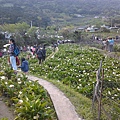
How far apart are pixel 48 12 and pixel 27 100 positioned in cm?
13961

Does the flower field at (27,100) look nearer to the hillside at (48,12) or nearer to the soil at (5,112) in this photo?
the soil at (5,112)

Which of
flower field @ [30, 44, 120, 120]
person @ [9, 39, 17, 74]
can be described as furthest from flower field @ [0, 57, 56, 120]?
flower field @ [30, 44, 120, 120]

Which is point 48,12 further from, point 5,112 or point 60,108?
point 5,112

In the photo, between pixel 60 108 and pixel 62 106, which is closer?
pixel 60 108

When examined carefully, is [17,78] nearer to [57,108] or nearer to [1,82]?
[1,82]

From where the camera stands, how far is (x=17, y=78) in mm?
10539

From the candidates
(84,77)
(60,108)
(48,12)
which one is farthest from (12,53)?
(48,12)

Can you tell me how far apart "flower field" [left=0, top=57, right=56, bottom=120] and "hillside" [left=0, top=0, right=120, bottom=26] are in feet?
306

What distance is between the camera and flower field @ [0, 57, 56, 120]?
269 inches

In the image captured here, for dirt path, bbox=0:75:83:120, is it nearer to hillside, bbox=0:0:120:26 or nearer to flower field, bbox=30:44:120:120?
flower field, bbox=30:44:120:120

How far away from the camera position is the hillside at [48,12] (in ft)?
361

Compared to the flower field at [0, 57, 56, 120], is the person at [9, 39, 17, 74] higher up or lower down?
higher up

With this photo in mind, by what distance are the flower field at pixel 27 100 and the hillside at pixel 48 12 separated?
9315cm

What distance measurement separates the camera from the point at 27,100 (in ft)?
24.2
